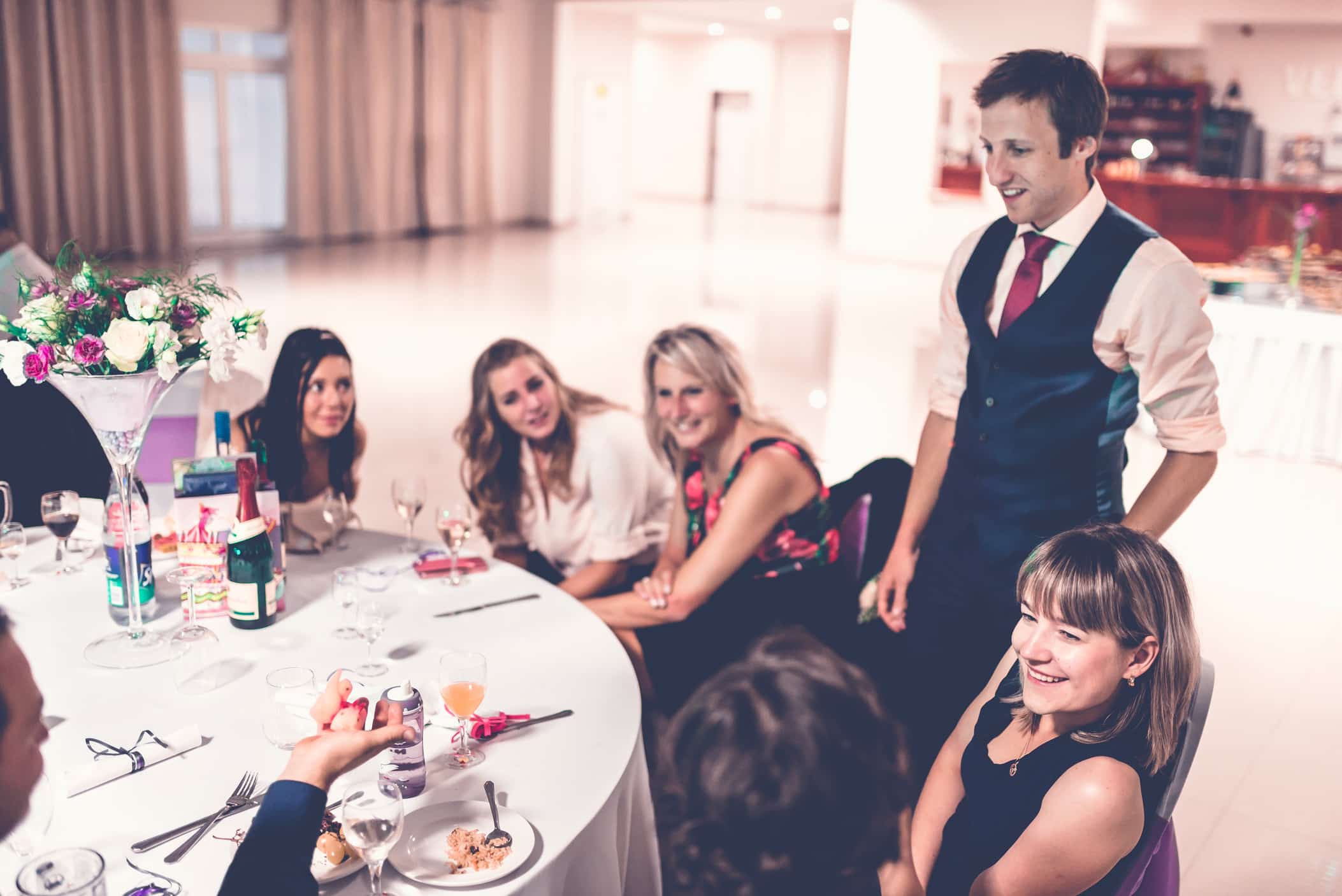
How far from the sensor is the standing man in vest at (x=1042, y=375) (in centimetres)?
201

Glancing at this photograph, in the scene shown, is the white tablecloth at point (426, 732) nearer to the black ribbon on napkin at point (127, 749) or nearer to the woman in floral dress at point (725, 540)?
the black ribbon on napkin at point (127, 749)

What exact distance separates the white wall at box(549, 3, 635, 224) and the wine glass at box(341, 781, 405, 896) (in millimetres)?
15823

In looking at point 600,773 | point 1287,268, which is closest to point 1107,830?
point 600,773

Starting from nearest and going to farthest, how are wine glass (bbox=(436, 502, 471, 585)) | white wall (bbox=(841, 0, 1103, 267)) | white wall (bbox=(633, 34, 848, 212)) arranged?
1. wine glass (bbox=(436, 502, 471, 585))
2. white wall (bbox=(841, 0, 1103, 267))
3. white wall (bbox=(633, 34, 848, 212))

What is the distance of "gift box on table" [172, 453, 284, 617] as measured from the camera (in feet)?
6.82

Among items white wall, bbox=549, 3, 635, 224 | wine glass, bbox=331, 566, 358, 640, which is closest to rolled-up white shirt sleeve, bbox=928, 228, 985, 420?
wine glass, bbox=331, 566, 358, 640

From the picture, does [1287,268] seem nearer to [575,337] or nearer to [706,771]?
[575,337]

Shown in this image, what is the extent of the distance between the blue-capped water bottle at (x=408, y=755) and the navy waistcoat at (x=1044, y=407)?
123 cm

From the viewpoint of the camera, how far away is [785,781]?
98cm

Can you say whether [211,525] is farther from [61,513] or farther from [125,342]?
[125,342]

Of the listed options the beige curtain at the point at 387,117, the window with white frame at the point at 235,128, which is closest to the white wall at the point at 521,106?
the beige curtain at the point at 387,117

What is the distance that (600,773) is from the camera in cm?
155

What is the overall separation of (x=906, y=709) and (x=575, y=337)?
20.9 feet

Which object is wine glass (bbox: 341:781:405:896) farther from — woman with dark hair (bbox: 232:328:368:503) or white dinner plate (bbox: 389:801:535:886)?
woman with dark hair (bbox: 232:328:368:503)
